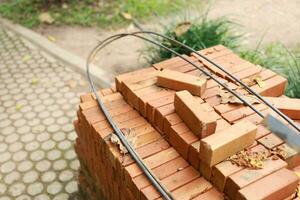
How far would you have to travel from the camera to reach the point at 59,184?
3748mm

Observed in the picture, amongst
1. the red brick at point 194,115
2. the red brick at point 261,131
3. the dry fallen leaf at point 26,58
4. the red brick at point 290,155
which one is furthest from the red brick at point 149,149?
the dry fallen leaf at point 26,58

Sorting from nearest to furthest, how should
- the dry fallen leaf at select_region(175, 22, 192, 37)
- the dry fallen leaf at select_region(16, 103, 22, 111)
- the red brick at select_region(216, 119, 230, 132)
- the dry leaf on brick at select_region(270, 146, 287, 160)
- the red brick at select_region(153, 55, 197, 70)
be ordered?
the dry leaf on brick at select_region(270, 146, 287, 160), the red brick at select_region(216, 119, 230, 132), the red brick at select_region(153, 55, 197, 70), the dry fallen leaf at select_region(16, 103, 22, 111), the dry fallen leaf at select_region(175, 22, 192, 37)

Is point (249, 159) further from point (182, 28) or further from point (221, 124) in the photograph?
point (182, 28)

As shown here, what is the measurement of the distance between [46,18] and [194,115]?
5.51 meters

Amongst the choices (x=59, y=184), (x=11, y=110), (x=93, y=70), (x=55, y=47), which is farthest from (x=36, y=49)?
(x=59, y=184)

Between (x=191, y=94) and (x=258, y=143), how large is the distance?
0.57 m

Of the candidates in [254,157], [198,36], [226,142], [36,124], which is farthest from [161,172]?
[198,36]

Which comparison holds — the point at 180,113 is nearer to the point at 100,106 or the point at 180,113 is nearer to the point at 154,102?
the point at 154,102

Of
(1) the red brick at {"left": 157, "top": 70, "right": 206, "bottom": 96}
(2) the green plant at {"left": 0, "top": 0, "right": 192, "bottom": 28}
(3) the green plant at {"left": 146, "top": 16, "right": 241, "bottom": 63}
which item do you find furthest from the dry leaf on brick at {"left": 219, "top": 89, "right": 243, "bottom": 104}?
(2) the green plant at {"left": 0, "top": 0, "right": 192, "bottom": 28}

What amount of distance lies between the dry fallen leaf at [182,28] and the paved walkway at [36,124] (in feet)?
5.20

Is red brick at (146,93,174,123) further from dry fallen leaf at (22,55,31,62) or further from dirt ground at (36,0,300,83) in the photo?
dry fallen leaf at (22,55,31,62)

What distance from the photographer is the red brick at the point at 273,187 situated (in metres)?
1.81

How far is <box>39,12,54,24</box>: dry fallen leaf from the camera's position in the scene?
268 inches

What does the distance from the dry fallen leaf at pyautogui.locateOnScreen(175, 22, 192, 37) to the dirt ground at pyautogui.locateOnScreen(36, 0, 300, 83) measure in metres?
0.72
